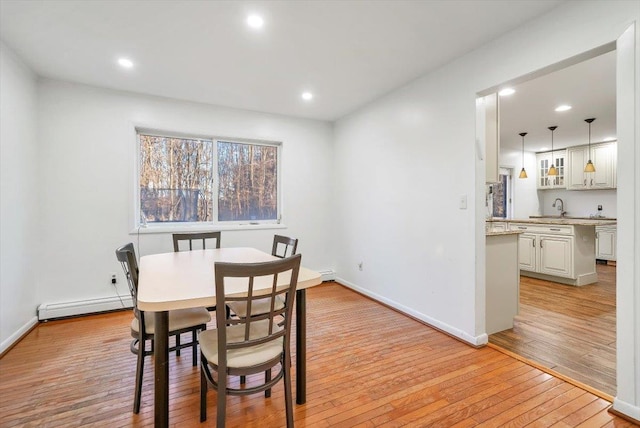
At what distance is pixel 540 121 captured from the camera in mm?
4863

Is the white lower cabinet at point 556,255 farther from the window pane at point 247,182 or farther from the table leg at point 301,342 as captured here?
the table leg at point 301,342

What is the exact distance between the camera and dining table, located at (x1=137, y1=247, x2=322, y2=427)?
4.52ft

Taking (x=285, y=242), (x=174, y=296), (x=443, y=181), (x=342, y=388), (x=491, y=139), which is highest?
(x=491, y=139)

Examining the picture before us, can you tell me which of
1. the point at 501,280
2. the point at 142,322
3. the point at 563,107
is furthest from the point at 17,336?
the point at 563,107

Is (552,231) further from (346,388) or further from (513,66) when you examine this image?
(346,388)

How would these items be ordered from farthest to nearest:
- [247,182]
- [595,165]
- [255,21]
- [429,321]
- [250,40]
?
[595,165], [247,182], [429,321], [250,40], [255,21]

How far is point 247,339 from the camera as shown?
1.45 metres

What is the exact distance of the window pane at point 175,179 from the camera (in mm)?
3785

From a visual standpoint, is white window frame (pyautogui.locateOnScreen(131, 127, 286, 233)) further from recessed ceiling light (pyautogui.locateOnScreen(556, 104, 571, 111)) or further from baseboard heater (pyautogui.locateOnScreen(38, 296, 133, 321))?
recessed ceiling light (pyautogui.locateOnScreen(556, 104, 571, 111))

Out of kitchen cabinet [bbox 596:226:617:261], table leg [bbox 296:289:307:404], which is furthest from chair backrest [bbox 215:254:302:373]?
Answer: kitchen cabinet [bbox 596:226:617:261]

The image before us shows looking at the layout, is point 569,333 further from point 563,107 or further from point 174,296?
→ point 174,296

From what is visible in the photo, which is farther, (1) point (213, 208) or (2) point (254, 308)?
(1) point (213, 208)

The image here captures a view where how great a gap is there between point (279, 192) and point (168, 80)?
2000 mm

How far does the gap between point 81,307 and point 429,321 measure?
12.1 ft
